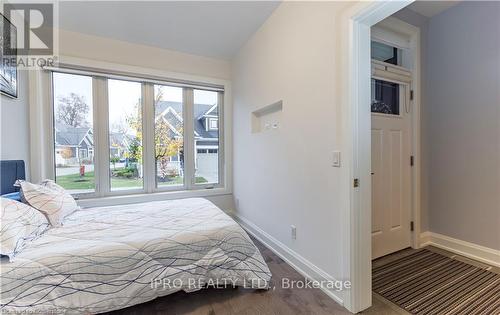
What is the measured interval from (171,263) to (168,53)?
2.95 meters

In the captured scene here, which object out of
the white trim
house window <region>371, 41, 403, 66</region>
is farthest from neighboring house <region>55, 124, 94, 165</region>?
house window <region>371, 41, 403, 66</region>

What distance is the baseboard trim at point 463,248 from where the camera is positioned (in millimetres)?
2180

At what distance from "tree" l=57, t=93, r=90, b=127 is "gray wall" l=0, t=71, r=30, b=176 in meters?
0.38

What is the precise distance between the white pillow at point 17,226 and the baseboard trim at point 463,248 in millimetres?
3731

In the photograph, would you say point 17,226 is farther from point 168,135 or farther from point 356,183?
point 356,183

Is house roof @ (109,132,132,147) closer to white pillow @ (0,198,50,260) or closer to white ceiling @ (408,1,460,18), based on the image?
white pillow @ (0,198,50,260)

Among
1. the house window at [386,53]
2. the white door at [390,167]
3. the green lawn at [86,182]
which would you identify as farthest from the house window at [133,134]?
the white door at [390,167]

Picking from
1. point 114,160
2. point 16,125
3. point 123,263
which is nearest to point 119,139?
point 114,160

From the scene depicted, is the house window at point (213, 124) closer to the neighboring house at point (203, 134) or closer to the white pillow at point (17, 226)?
the neighboring house at point (203, 134)

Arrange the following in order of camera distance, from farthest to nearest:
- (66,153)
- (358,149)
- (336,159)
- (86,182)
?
(86,182)
(66,153)
(336,159)
(358,149)

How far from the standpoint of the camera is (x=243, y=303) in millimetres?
1694

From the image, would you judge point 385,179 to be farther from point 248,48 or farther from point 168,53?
point 168,53

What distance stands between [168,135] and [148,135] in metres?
0.29

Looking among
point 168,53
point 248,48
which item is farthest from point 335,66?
point 168,53
